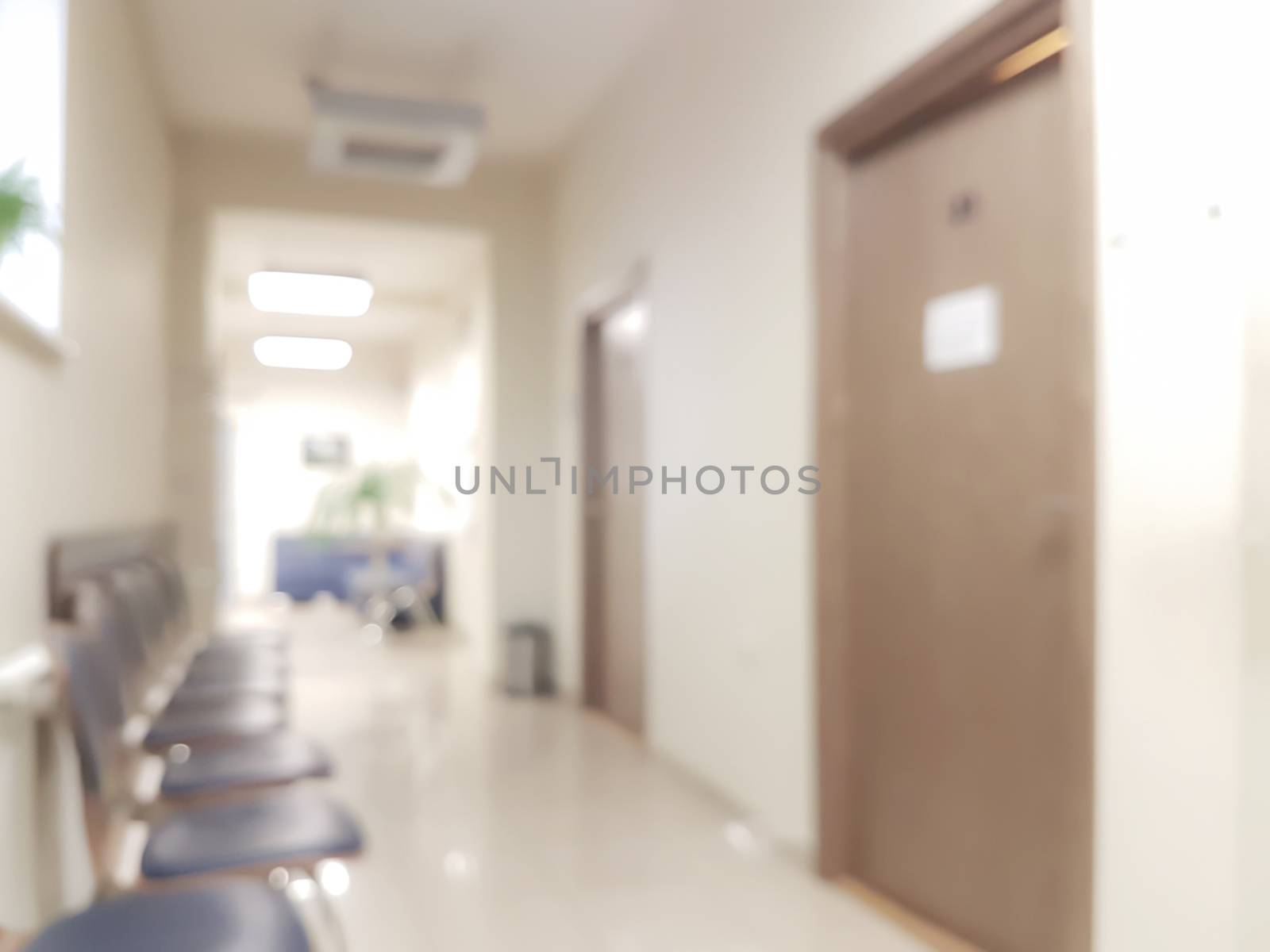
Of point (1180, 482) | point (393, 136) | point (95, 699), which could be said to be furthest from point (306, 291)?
point (1180, 482)

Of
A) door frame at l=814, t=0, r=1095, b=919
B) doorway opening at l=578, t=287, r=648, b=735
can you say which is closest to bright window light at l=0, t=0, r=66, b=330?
door frame at l=814, t=0, r=1095, b=919

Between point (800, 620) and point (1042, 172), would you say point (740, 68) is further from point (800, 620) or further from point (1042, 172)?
point (800, 620)

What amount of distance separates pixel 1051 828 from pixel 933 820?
1.41 ft

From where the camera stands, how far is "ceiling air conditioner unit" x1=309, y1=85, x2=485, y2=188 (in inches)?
160

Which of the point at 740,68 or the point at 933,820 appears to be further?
the point at 740,68

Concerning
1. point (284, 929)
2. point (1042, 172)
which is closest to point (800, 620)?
point (1042, 172)

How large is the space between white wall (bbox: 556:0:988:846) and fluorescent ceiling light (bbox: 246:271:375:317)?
2.69m

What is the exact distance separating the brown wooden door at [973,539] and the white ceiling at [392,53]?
6.78ft

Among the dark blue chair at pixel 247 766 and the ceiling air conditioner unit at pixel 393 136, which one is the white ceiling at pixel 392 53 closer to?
the ceiling air conditioner unit at pixel 393 136

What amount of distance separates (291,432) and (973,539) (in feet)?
28.3

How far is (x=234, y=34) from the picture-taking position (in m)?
4.10

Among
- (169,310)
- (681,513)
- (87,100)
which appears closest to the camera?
(87,100)

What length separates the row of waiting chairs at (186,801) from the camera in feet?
4.39

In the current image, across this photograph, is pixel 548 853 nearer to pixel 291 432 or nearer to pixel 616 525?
pixel 616 525
